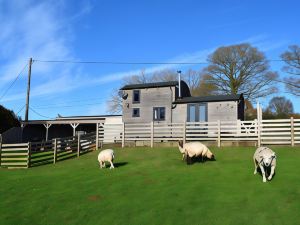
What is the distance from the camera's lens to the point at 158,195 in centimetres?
1098

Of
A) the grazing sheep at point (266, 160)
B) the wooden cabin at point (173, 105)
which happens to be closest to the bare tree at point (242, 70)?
the wooden cabin at point (173, 105)

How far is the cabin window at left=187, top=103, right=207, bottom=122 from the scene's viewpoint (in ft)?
99.1

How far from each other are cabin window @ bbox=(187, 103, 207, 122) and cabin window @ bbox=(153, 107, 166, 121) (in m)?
2.87

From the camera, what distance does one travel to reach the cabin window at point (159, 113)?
32875mm

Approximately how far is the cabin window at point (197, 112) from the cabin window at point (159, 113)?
2.87 m

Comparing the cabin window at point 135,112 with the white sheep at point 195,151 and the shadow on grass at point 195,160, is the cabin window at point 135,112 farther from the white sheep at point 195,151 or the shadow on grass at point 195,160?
the white sheep at point 195,151

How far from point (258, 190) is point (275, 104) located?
201 ft

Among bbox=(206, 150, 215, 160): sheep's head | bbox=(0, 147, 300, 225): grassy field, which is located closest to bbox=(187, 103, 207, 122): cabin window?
bbox=(0, 147, 300, 225): grassy field

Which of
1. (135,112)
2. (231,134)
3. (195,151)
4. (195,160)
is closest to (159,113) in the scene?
(135,112)

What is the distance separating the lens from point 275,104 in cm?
6812

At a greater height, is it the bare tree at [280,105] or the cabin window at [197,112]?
the bare tree at [280,105]

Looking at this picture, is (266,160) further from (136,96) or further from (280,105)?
(280,105)

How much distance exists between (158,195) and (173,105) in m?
21.5

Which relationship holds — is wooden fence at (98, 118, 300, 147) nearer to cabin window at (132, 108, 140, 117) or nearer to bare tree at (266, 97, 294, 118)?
cabin window at (132, 108, 140, 117)
